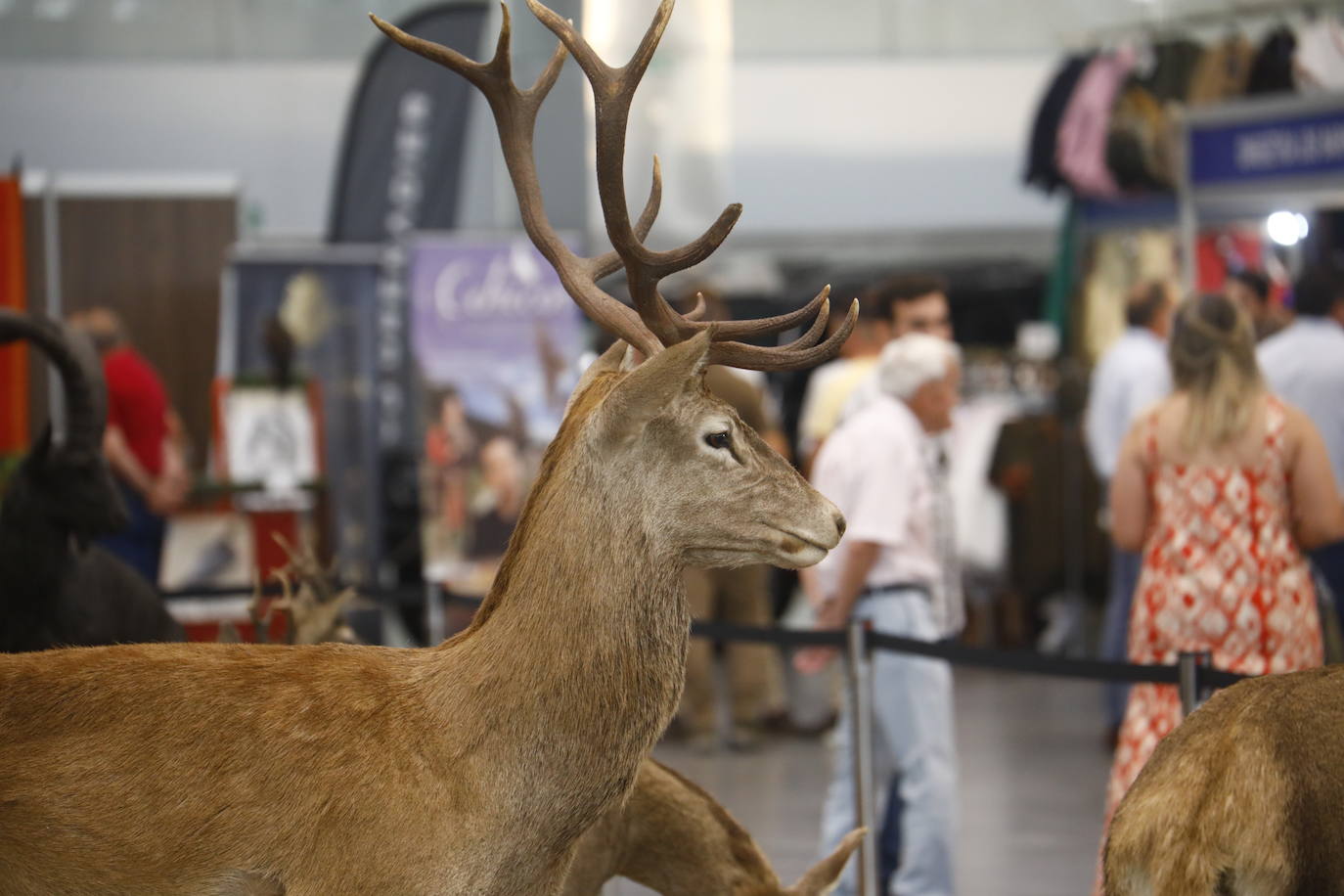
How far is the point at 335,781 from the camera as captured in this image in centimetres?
230

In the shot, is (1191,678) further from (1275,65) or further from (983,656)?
(1275,65)

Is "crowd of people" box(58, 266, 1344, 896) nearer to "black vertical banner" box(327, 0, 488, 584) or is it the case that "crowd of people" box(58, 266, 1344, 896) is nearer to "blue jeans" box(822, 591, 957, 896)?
"blue jeans" box(822, 591, 957, 896)

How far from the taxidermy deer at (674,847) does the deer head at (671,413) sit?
784 mm

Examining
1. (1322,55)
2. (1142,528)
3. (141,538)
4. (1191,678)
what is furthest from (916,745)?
(1322,55)

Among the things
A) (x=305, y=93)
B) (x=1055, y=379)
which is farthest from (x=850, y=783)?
(x=305, y=93)

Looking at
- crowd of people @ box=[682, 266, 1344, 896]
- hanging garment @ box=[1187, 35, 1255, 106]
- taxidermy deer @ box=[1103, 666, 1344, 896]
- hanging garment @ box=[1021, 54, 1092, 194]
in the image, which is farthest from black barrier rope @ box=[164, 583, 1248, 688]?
hanging garment @ box=[1021, 54, 1092, 194]

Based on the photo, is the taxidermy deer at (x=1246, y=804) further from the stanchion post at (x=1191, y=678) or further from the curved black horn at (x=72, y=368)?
the curved black horn at (x=72, y=368)

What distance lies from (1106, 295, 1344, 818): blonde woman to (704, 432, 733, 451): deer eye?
6.34ft

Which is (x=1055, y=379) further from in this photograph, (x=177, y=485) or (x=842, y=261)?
(x=177, y=485)

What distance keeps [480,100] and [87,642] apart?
812cm

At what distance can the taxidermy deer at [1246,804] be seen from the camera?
235 centimetres

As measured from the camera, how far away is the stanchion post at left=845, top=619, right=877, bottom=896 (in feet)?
14.5

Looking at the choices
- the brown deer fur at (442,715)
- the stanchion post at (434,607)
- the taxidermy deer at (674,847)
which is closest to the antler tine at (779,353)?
the brown deer fur at (442,715)

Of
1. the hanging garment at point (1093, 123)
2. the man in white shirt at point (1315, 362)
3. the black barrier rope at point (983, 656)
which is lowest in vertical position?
the black barrier rope at point (983, 656)
